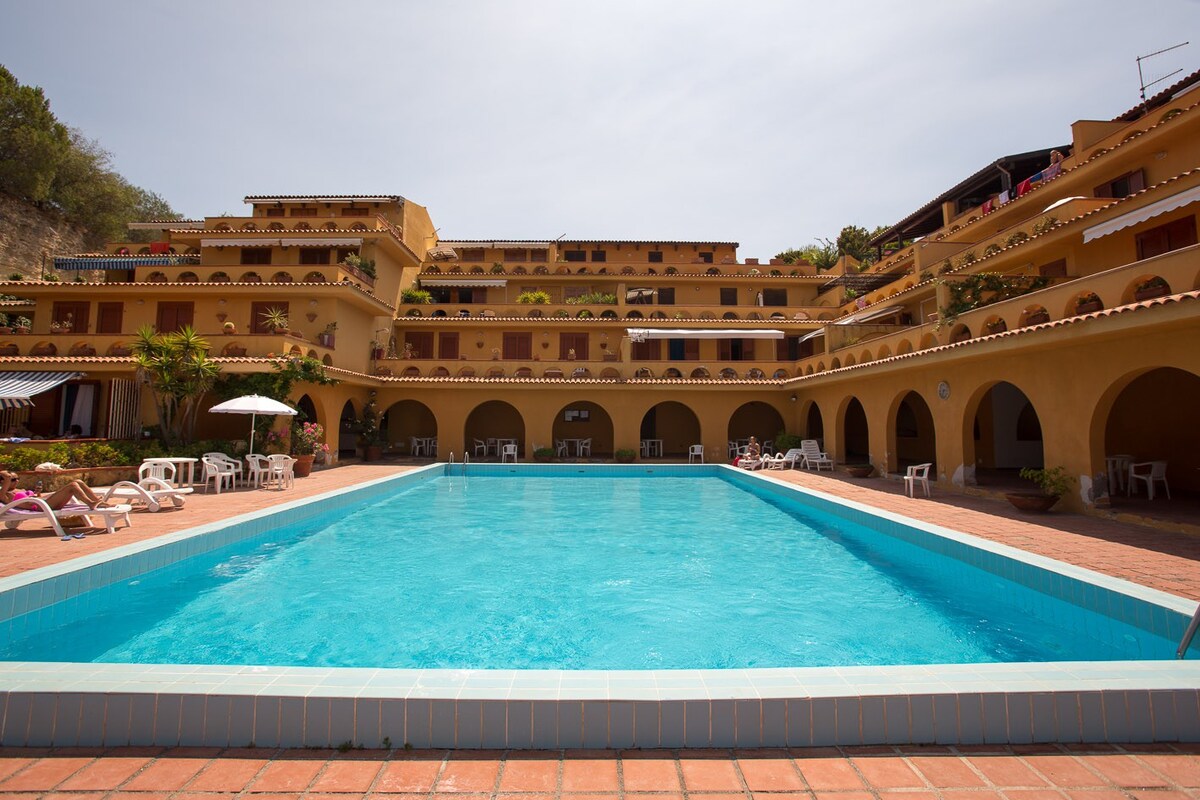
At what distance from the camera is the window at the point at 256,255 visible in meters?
25.7

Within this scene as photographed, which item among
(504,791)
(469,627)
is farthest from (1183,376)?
(504,791)

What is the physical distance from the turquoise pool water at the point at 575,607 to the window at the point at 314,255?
695 inches

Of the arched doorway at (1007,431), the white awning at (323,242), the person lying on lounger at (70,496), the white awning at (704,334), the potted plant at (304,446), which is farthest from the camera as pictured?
the white awning at (323,242)

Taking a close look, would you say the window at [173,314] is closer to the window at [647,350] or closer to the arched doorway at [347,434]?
the arched doorway at [347,434]

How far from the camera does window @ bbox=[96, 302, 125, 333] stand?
2191cm

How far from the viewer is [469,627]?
6.34 m

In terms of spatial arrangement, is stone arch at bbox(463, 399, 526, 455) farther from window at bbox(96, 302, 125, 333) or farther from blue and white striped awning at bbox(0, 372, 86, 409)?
blue and white striped awning at bbox(0, 372, 86, 409)

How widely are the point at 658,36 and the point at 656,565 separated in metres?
8.22

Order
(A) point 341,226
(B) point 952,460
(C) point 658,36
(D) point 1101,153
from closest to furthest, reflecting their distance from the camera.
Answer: (C) point 658,36 < (B) point 952,460 < (D) point 1101,153 < (A) point 341,226

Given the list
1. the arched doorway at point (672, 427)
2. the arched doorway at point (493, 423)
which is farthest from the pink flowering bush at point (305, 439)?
the arched doorway at point (672, 427)

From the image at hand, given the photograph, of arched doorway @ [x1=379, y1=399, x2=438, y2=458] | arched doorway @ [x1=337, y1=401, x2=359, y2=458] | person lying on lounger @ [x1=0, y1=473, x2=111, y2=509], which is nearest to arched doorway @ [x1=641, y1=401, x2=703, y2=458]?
arched doorway @ [x1=379, y1=399, x2=438, y2=458]

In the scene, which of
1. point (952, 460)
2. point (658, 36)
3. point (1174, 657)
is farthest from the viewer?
point (952, 460)

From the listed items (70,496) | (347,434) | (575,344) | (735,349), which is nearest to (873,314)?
(735,349)

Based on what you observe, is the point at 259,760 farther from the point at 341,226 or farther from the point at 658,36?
the point at 341,226
